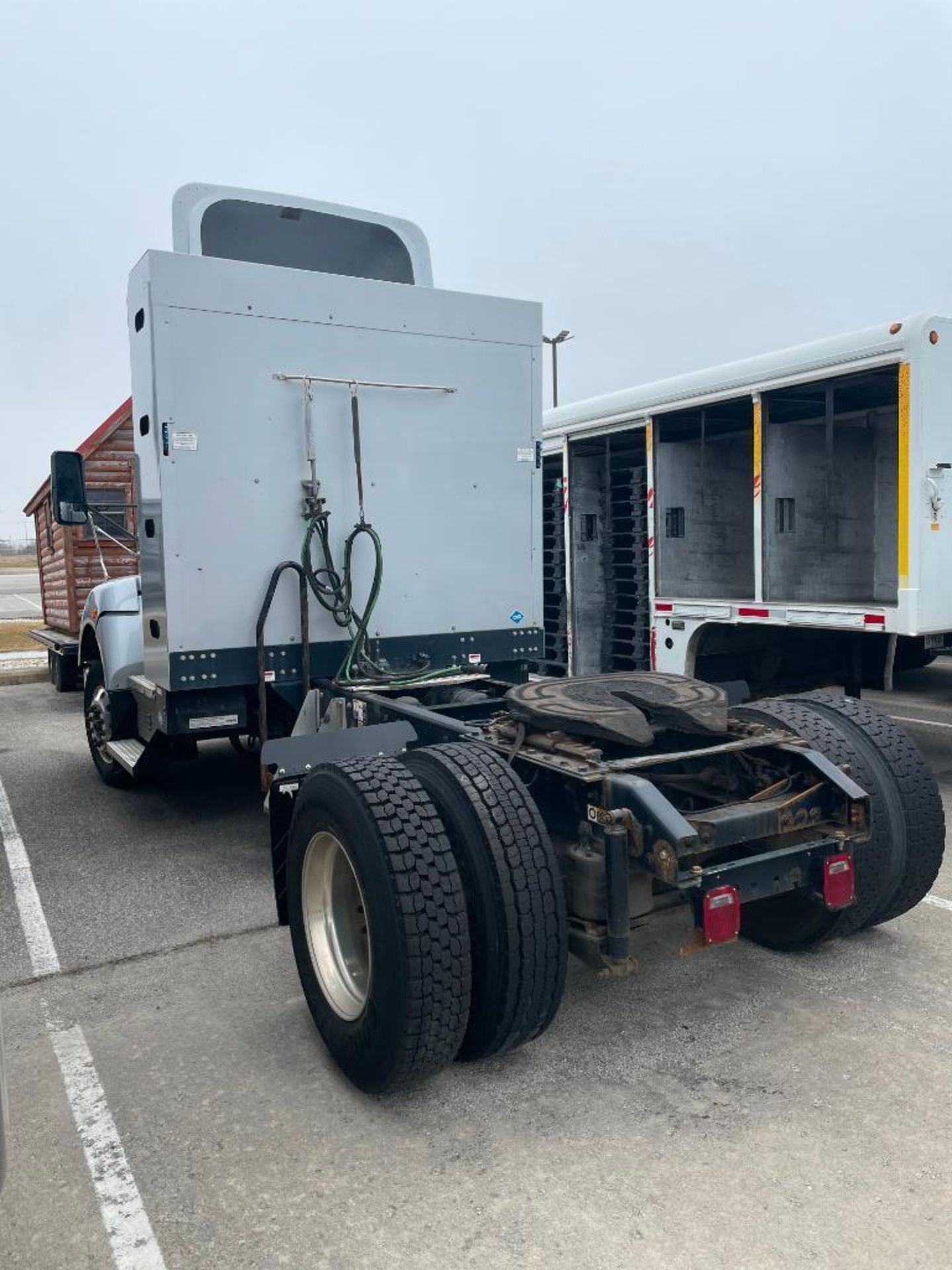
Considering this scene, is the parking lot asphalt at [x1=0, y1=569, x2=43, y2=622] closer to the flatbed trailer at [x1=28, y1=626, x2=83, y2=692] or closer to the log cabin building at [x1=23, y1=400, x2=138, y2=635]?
the log cabin building at [x1=23, y1=400, x2=138, y2=635]

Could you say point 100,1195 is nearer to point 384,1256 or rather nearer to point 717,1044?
point 384,1256

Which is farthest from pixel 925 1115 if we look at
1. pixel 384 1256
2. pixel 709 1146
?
pixel 384 1256

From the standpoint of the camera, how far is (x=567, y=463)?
887 centimetres

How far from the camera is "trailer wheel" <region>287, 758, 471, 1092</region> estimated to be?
9.53 ft

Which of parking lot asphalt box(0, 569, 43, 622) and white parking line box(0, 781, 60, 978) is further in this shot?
parking lot asphalt box(0, 569, 43, 622)

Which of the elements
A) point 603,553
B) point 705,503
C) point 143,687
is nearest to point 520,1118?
point 143,687

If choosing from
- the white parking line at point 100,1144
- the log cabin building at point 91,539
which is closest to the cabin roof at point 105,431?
the log cabin building at point 91,539

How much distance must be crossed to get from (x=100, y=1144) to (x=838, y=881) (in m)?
2.40

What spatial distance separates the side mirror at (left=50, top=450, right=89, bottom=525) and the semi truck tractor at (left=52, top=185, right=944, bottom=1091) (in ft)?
0.06

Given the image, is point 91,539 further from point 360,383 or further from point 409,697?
point 409,697

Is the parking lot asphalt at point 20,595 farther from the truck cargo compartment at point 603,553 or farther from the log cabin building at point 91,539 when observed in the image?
the truck cargo compartment at point 603,553

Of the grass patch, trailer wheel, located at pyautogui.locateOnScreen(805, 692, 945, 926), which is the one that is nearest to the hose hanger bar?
trailer wheel, located at pyautogui.locateOnScreen(805, 692, 945, 926)

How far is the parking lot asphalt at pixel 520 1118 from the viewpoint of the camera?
8.00 feet

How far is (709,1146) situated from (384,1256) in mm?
955
